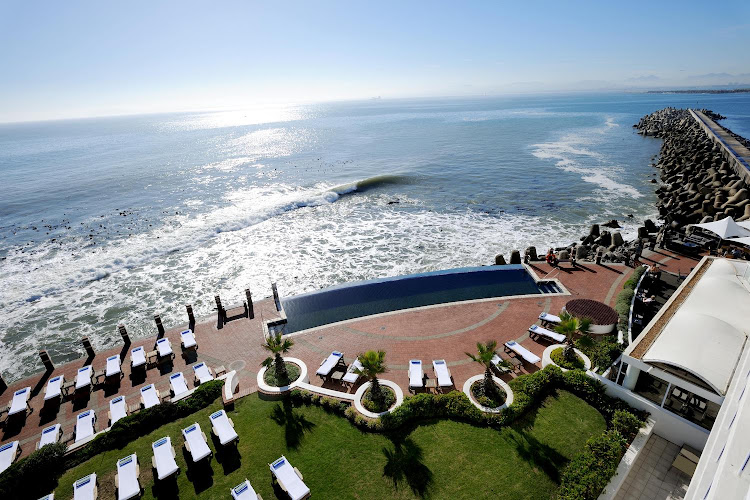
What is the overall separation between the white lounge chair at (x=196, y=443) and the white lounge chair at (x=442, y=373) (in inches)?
367

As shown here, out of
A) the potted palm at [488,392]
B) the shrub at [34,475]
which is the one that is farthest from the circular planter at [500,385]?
the shrub at [34,475]

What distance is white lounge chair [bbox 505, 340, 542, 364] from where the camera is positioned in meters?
16.6

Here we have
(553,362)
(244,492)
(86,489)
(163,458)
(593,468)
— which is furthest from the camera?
(553,362)

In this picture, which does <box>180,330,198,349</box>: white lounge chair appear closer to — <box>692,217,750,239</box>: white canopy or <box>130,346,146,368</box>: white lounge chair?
<box>130,346,146,368</box>: white lounge chair

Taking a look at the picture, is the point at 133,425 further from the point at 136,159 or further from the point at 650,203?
the point at 136,159

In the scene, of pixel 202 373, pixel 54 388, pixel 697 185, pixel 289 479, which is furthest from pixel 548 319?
pixel 697 185

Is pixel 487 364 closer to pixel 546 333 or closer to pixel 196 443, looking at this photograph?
pixel 546 333

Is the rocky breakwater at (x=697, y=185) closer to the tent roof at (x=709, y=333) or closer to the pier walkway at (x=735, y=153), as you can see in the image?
the pier walkway at (x=735, y=153)

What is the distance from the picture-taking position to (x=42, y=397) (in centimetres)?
1759

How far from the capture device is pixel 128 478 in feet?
39.1

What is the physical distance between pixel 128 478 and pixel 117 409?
4690 mm

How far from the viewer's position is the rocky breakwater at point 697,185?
3403 centimetres

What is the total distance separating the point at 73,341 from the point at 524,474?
28495 millimetres

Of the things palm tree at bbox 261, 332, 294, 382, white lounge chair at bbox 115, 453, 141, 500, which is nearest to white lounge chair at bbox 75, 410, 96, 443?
white lounge chair at bbox 115, 453, 141, 500
